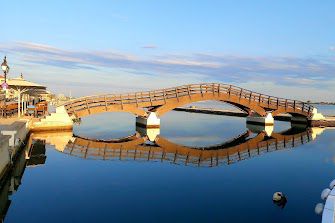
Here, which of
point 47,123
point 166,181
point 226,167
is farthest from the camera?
point 47,123

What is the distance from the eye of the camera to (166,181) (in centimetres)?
2075

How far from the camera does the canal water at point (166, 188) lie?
47.8 ft

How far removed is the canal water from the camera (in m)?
14.6

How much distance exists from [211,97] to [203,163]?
25.5m

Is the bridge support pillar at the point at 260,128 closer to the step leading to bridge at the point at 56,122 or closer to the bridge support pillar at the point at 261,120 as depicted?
the bridge support pillar at the point at 261,120

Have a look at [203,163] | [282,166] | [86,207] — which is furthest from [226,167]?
[86,207]

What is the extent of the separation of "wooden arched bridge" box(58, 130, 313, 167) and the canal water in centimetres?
25

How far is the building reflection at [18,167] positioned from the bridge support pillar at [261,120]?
34411 mm

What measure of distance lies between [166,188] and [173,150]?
44.5ft

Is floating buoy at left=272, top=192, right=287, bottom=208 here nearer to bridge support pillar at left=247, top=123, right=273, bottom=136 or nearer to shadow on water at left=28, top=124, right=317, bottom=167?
shadow on water at left=28, top=124, right=317, bottom=167

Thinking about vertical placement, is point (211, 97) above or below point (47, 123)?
above

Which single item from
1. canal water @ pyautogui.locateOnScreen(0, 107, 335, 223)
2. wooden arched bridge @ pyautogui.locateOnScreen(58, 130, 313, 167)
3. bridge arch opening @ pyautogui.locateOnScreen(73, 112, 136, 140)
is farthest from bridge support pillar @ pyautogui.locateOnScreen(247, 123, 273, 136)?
canal water @ pyautogui.locateOnScreen(0, 107, 335, 223)

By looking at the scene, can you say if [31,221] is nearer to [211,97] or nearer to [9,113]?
[9,113]

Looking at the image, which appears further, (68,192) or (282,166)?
(282,166)
